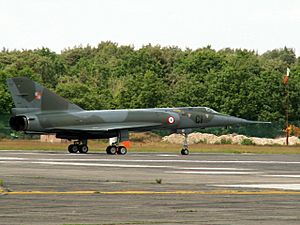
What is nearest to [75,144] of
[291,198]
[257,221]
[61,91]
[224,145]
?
[224,145]

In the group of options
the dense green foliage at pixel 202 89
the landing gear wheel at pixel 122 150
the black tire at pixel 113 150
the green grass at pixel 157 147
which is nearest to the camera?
the black tire at pixel 113 150

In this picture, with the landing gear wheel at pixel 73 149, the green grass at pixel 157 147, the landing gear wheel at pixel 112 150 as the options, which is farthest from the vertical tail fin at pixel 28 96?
the green grass at pixel 157 147

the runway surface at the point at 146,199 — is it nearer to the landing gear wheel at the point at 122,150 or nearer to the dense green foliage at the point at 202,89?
the landing gear wheel at the point at 122,150

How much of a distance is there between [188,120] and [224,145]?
15647 mm

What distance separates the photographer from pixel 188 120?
62.3 metres

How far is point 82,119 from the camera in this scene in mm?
59000

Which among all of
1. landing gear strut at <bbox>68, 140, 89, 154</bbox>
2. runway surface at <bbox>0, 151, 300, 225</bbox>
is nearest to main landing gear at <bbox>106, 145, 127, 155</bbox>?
landing gear strut at <bbox>68, 140, 89, 154</bbox>

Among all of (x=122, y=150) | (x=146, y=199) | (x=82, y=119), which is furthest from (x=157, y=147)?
(x=146, y=199)

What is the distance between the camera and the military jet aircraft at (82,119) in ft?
188

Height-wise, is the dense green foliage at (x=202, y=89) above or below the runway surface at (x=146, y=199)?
above

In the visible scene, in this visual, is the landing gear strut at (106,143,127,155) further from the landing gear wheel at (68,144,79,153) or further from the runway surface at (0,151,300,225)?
the runway surface at (0,151,300,225)

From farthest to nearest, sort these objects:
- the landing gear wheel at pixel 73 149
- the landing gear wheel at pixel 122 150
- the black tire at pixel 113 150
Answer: the landing gear wheel at pixel 73 149 < the landing gear wheel at pixel 122 150 < the black tire at pixel 113 150

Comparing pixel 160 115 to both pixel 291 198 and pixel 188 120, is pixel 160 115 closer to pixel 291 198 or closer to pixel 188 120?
pixel 188 120

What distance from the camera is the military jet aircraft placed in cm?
5722
